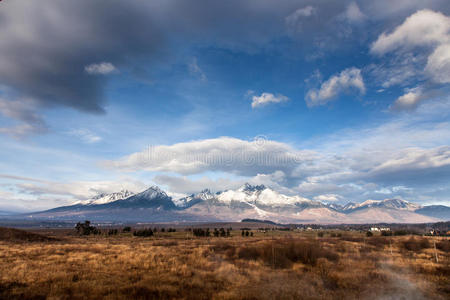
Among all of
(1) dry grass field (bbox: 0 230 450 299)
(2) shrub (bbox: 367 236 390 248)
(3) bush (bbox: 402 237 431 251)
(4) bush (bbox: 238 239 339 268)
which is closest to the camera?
(1) dry grass field (bbox: 0 230 450 299)

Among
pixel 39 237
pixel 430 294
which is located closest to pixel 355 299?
pixel 430 294

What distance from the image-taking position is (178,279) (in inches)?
679

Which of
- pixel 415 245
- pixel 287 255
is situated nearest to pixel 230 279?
pixel 287 255

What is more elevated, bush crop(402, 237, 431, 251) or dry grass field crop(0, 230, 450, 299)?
dry grass field crop(0, 230, 450, 299)

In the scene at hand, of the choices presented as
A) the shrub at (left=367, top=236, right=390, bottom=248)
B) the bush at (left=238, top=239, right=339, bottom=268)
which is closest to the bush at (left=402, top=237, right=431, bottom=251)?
the shrub at (left=367, top=236, right=390, bottom=248)

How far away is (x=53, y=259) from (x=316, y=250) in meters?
25.5

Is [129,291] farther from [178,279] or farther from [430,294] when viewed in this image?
[430,294]

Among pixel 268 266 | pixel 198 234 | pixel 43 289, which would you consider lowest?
pixel 198 234

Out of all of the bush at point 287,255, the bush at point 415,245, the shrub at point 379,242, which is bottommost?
the shrub at point 379,242

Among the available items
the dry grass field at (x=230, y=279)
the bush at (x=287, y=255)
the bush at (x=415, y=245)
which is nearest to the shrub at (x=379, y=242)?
the bush at (x=415, y=245)

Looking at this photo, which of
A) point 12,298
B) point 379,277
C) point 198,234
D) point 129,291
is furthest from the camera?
point 198,234

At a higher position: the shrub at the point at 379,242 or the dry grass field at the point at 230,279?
the dry grass field at the point at 230,279

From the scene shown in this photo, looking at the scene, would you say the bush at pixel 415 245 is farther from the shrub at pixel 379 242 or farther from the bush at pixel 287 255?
the bush at pixel 287 255

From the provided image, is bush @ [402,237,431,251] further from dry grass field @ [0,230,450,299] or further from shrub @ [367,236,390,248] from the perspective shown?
dry grass field @ [0,230,450,299]
